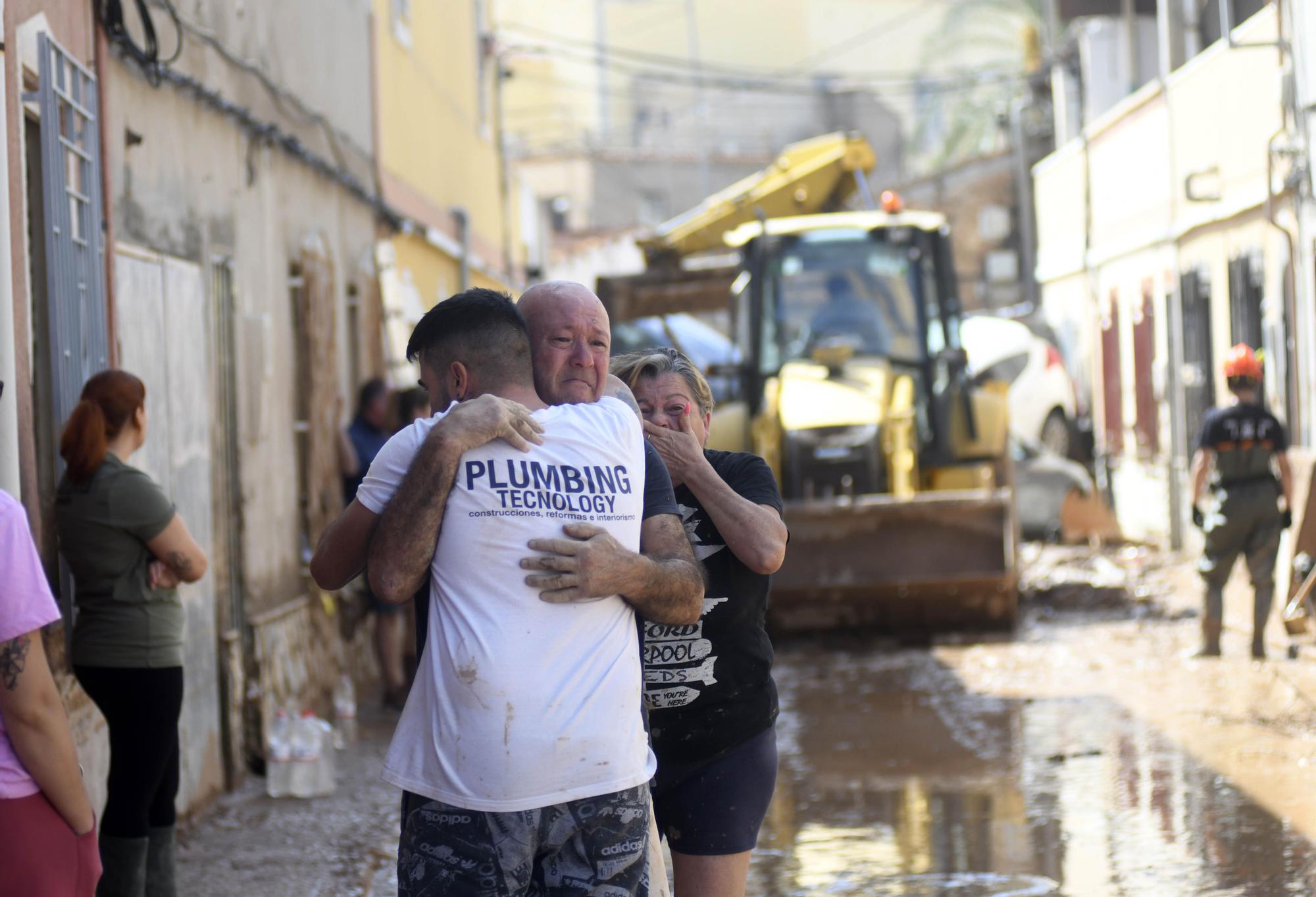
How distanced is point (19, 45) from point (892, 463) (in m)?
7.64

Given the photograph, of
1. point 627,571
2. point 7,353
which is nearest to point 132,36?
point 7,353

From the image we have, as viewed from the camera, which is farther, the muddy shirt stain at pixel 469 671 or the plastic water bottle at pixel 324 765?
the plastic water bottle at pixel 324 765

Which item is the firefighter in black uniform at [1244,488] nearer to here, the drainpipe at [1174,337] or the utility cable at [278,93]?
the utility cable at [278,93]

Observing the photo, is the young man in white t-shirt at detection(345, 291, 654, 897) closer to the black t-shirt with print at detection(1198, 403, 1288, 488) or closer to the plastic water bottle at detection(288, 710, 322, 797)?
the plastic water bottle at detection(288, 710, 322, 797)

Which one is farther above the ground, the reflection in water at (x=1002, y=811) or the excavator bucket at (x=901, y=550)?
the excavator bucket at (x=901, y=550)

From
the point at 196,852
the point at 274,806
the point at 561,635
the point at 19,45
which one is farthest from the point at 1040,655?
the point at 561,635

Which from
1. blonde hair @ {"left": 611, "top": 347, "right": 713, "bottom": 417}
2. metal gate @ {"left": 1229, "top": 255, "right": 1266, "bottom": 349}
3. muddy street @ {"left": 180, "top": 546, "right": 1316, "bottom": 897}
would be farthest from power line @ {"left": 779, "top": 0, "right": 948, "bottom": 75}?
blonde hair @ {"left": 611, "top": 347, "right": 713, "bottom": 417}

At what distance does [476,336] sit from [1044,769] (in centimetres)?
516

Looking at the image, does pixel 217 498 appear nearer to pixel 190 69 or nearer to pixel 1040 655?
pixel 190 69

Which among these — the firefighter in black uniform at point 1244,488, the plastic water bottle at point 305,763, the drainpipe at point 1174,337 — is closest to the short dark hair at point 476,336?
the plastic water bottle at point 305,763

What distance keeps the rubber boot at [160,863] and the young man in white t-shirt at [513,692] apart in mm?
2689

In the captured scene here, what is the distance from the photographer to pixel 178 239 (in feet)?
24.0

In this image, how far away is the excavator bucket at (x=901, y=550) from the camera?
11086 mm

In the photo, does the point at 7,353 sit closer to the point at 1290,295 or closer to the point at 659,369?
the point at 659,369
